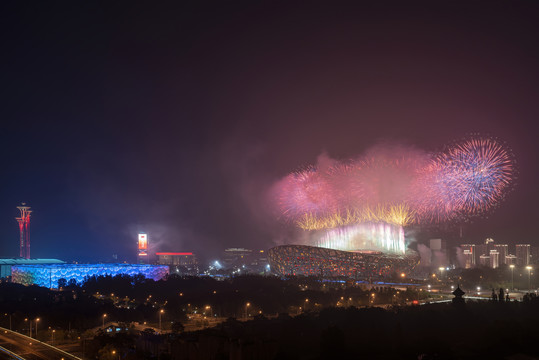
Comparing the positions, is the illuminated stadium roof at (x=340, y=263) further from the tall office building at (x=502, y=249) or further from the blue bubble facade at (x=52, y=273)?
the tall office building at (x=502, y=249)

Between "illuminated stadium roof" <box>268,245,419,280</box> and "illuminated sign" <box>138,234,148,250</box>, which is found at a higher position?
"illuminated sign" <box>138,234,148,250</box>

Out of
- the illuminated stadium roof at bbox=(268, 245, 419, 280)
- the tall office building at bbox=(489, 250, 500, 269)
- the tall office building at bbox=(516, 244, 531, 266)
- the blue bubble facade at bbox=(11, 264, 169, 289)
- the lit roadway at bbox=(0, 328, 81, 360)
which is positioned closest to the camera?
the lit roadway at bbox=(0, 328, 81, 360)

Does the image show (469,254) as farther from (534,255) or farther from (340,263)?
(340,263)

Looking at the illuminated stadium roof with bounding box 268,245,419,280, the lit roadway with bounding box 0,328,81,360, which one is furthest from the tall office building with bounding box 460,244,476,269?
the lit roadway with bounding box 0,328,81,360

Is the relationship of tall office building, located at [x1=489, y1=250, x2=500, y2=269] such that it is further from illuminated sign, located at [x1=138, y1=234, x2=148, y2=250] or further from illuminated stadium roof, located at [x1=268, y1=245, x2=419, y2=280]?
illuminated sign, located at [x1=138, y1=234, x2=148, y2=250]

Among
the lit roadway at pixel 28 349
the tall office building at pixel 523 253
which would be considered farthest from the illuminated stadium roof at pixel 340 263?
the tall office building at pixel 523 253

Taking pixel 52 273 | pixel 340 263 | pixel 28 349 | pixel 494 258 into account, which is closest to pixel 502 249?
pixel 494 258

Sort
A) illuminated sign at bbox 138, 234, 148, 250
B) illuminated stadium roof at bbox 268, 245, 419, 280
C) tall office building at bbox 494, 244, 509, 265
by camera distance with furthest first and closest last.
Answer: illuminated sign at bbox 138, 234, 148, 250
tall office building at bbox 494, 244, 509, 265
illuminated stadium roof at bbox 268, 245, 419, 280
